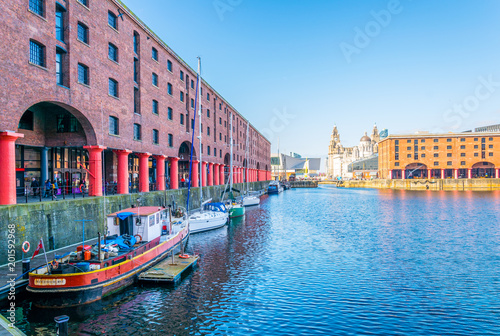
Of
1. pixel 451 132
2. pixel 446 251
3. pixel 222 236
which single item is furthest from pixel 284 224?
pixel 451 132

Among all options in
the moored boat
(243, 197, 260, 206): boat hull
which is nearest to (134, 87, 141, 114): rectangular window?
the moored boat

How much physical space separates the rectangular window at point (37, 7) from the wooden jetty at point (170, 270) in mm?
20745

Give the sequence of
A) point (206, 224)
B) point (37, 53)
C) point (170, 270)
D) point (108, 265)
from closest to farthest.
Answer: point (108, 265)
point (170, 270)
point (37, 53)
point (206, 224)

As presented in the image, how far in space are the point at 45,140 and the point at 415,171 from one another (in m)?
135

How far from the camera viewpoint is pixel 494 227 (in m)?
40.3

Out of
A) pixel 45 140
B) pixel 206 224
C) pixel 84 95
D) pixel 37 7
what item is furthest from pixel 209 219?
pixel 37 7

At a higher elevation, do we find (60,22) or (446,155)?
(60,22)

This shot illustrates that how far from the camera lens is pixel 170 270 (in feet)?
68.8

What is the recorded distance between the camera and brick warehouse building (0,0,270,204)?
70.3ft

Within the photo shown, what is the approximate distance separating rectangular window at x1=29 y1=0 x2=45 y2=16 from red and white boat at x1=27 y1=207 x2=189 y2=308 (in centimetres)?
1643

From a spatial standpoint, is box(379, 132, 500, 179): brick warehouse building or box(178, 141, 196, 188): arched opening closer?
box(178, 141, 196, 188): arched opening

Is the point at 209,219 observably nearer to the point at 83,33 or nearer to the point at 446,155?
the point at 83,33

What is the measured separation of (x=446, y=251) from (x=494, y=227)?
18441 mm

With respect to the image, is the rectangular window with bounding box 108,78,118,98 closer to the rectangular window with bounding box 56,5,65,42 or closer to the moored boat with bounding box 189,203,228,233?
the rectangular window with bounding box 56,5,65,42
